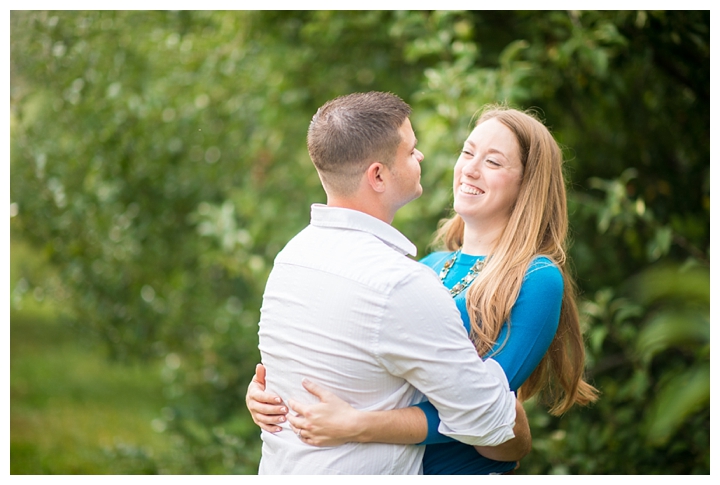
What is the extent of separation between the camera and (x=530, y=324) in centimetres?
191

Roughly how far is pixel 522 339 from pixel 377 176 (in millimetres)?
609

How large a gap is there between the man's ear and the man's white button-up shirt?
84 millimetres

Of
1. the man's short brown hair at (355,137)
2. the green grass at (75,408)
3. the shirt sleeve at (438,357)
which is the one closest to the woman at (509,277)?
the shirt sleeve at (438,357)

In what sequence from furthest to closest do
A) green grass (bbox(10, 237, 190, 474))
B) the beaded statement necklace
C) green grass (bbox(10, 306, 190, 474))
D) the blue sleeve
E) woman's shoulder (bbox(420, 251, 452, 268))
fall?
green grass (bbox(10, 306, 190, 474)), green grass (bbox(10, 237, 190, 474)), woman's shoulder (bbox(420, 251, 452, 268)), the beaded statement necklace, the blue sleeve

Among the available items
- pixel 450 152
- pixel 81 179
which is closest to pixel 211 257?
pixel 81 179

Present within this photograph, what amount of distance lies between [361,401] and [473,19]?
280 centimetres

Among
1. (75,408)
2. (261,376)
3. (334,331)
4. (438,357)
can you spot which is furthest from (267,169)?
(75,408)

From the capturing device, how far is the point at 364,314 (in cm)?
159

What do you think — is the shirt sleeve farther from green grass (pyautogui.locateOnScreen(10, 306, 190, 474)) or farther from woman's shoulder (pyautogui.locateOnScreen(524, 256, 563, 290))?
green grass (pyautogui.locateOnScreen(10, 306, 190, 474))

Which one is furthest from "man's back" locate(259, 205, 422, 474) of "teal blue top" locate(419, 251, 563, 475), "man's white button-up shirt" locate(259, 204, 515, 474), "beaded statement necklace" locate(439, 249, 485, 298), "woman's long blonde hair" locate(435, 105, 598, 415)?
"beaded statement necklace" locate(439, 249, 485, 298)

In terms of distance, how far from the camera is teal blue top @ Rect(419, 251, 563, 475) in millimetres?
1898

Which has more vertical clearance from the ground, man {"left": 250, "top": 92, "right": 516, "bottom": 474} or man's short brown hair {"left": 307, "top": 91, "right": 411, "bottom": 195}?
man's short brown hair {"left": 307, "top": 91, "right": 411, "bottom": 195}
